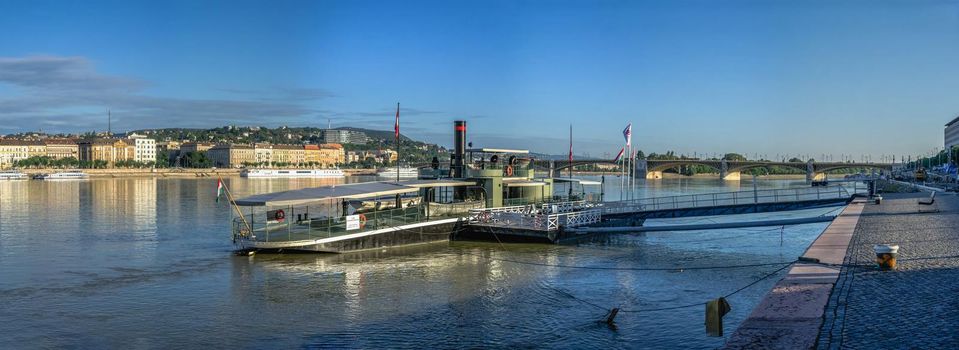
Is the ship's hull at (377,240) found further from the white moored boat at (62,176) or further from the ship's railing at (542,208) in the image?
the white moored boat at (62,176)

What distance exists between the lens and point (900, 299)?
14.6 m

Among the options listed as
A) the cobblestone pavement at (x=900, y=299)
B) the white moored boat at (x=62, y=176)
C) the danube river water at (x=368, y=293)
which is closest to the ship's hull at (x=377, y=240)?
the danube river water at (x=368, y=293)

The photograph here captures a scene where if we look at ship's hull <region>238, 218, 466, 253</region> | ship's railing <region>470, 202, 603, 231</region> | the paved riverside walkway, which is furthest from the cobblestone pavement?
ship's hull <region>238, 218, 466, 253</region>

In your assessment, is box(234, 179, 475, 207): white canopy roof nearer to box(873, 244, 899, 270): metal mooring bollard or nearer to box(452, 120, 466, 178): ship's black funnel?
box(452, 120, 466, 178): ship's black funnel

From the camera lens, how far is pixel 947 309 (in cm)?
1350

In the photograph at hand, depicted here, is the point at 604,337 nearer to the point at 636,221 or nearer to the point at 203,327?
the point at 203,327

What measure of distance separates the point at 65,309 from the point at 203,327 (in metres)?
4.83

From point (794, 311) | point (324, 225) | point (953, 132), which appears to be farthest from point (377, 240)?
point (953, 132)

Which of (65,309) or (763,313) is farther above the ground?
(763,313)

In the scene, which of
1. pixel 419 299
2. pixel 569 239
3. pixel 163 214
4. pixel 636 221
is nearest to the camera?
pixel 419 299

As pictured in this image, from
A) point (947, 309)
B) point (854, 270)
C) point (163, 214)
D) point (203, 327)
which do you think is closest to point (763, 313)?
point (947, 309)

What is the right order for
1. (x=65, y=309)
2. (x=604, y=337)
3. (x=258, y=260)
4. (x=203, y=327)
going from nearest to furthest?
1. (x=604, y=337)
2. (x=203, y=327)
3. (x=65, y=309)
4. (x=258, y=260)

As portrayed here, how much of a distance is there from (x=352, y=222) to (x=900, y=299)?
71.9 feet

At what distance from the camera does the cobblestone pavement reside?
11.8 m
